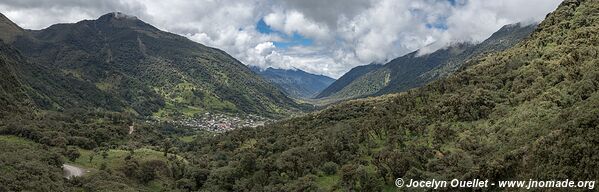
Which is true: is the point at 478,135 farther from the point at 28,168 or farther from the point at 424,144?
the point at 28,168

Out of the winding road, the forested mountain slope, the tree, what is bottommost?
the winding road

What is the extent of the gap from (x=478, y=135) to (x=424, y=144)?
447 inches

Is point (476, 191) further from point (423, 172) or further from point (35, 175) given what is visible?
point (35, 175)

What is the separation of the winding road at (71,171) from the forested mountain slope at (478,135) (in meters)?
28.9

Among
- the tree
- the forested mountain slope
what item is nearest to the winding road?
Answer: the tree

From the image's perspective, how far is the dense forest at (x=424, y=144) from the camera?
61250 millimetres

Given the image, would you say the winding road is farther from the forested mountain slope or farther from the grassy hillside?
the forested mountain slope

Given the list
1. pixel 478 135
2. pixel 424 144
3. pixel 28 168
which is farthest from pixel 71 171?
pixel 478 135

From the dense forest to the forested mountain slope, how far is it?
252 millimetres

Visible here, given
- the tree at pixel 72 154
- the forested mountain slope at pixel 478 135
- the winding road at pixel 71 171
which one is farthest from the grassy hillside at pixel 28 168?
the forested mountain slope at pixel 478 135

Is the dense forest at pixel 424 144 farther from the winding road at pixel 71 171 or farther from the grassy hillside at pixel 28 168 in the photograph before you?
the winding road at pixel 71 171

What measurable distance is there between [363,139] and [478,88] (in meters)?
30.8

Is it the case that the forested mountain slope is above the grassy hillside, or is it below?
above

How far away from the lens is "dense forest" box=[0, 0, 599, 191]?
201 feet
